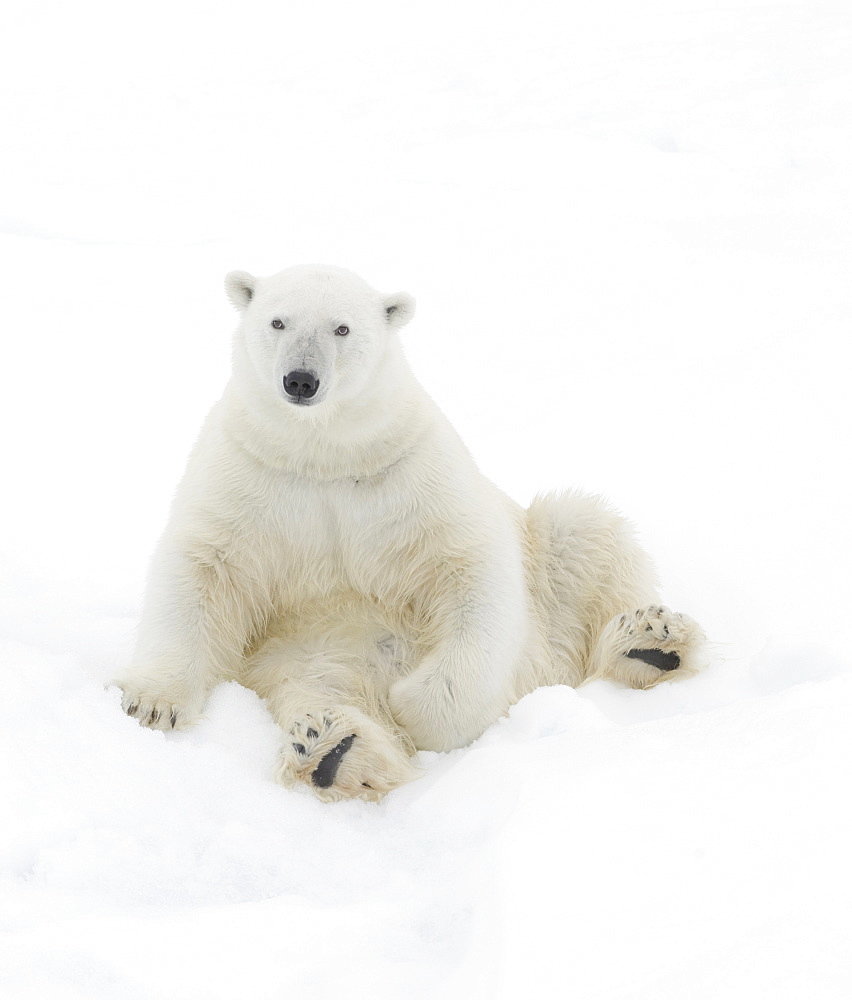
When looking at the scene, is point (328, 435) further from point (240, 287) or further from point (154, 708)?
point (154, 708)

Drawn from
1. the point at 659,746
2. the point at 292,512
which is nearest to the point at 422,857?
the point at 659,746

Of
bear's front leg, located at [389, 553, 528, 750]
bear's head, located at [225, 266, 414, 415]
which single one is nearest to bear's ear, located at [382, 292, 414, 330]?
bear's head, located at [225, 266, 414, 415]

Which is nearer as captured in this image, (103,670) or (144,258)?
(103,670)

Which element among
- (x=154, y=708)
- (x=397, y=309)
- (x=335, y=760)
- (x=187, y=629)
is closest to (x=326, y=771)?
(x=335, y=760)

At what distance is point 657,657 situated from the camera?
3346 millimetres

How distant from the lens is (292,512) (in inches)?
127

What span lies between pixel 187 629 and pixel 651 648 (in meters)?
1.34

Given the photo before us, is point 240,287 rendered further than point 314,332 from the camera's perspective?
Yes

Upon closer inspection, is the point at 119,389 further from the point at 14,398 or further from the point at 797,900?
the point at 797,900

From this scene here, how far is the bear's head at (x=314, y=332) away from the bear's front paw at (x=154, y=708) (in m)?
0.85

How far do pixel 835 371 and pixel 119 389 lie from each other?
12.2 feet

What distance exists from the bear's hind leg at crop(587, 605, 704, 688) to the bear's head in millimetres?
1029

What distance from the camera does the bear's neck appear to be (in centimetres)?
320

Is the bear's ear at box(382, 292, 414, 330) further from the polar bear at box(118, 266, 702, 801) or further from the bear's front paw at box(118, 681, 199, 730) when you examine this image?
the bear's front paw at box(118, 681, 199, 730)
